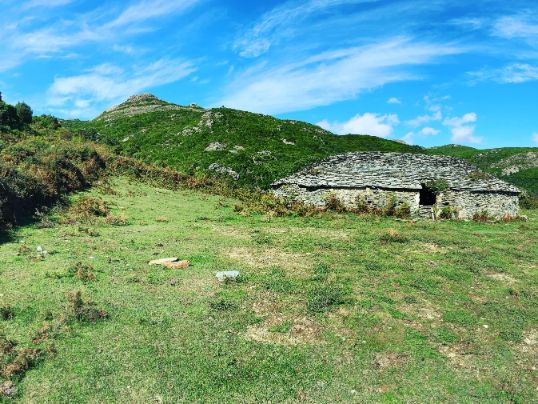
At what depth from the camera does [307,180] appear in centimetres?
3186

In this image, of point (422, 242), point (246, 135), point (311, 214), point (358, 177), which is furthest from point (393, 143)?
point (422, 242)

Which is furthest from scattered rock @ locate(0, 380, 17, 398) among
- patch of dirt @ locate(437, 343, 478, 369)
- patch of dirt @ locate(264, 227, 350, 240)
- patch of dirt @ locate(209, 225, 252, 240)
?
patch of dirt @ locate(264, 227, 350, 240)

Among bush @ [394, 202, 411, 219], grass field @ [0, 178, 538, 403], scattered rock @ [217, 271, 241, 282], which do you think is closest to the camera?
grass field @ [0, 178, 538, 403]

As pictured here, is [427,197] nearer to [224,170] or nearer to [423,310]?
[224,170]

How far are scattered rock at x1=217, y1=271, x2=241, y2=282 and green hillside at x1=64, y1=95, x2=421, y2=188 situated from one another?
80.3 ft

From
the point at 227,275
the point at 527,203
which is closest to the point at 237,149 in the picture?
the point at 527,203

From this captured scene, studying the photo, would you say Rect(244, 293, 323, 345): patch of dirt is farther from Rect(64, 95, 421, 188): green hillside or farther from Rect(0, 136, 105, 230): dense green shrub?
Rect(64, 95, 421, 188): green hillside

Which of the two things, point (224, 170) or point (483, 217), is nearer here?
point (483, 217)

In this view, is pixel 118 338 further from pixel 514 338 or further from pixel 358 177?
pixel 358 177

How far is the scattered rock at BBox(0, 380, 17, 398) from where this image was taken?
8.18 meters

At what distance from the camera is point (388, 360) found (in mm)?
9891

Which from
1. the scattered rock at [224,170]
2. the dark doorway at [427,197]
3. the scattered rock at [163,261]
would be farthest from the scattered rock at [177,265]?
the scattered rock at [224,170]

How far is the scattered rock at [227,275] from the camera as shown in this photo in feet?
46.1

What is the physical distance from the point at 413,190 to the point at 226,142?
23863 mm
